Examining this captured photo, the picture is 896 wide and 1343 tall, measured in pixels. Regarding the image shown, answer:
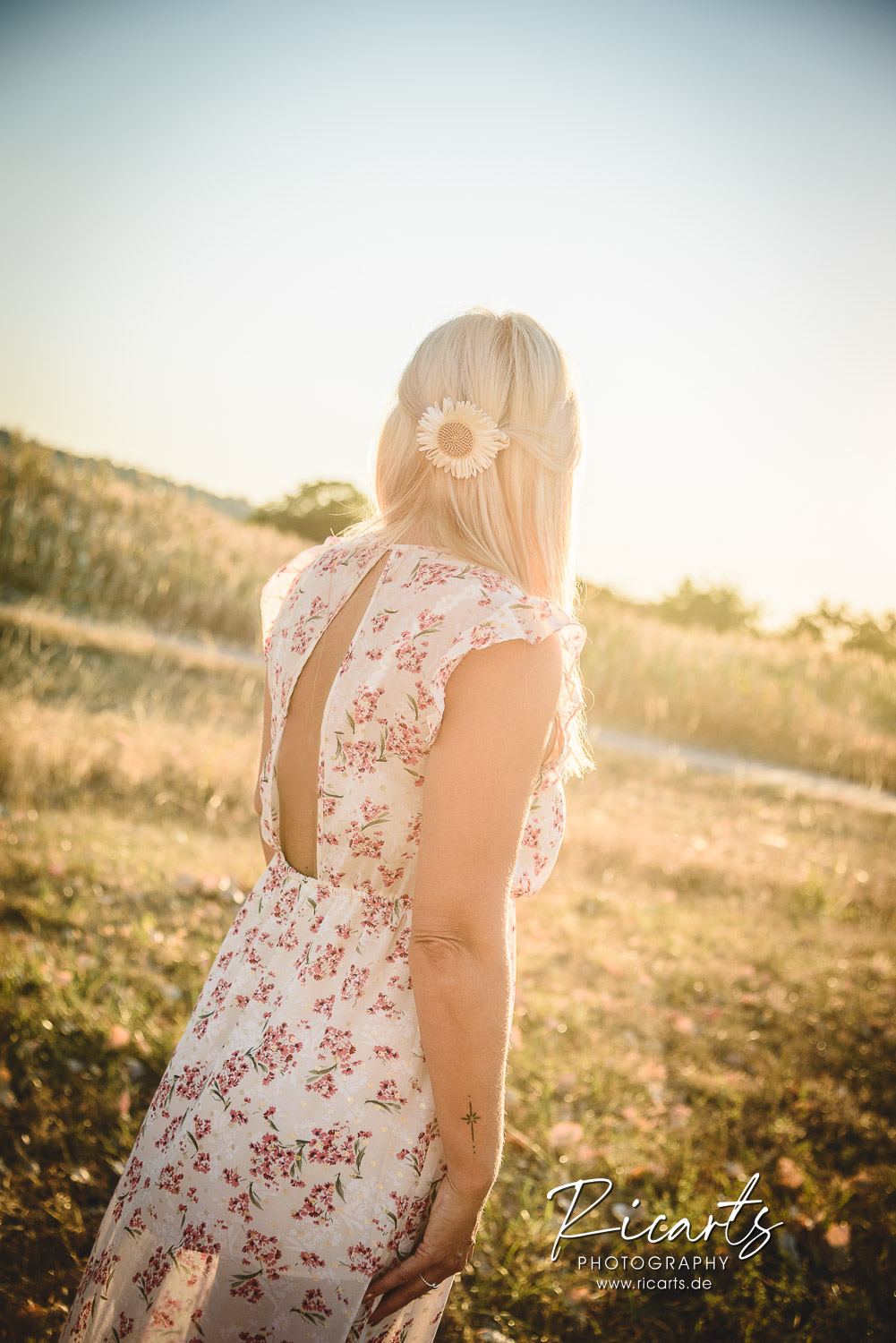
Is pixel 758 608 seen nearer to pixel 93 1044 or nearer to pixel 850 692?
pixel 850 692

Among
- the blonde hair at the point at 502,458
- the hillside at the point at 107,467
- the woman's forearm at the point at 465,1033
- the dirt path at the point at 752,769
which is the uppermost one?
the hillside at the point at 107,467

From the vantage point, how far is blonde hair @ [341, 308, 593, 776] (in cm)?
130

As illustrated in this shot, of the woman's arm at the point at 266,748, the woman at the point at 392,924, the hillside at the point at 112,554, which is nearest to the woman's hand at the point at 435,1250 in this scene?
the woman at the point at 392,924

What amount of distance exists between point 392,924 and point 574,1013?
2.60 m

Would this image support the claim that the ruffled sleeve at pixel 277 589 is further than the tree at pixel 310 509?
No

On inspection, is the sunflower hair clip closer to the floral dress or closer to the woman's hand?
the floral dress

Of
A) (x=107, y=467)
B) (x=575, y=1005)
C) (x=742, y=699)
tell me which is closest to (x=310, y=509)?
(x=107, y=467)

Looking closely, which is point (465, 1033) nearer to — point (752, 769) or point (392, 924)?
point (392, 924)

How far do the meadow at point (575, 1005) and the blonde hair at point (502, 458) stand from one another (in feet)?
6.58

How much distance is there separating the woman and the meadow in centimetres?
110

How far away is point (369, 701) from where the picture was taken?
121cm

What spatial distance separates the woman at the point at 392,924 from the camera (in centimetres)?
111

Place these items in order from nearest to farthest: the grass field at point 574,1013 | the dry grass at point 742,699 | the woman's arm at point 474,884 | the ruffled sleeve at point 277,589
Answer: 1. the woman's arm at point 474,884
2. the ruffled sleeve at point 277,589
3. the grass field at point 574,1013
4. the dry grass at point 742,699

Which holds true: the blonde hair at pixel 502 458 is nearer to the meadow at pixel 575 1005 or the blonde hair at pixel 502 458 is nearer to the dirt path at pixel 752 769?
the meadow at pixel 575 1005
